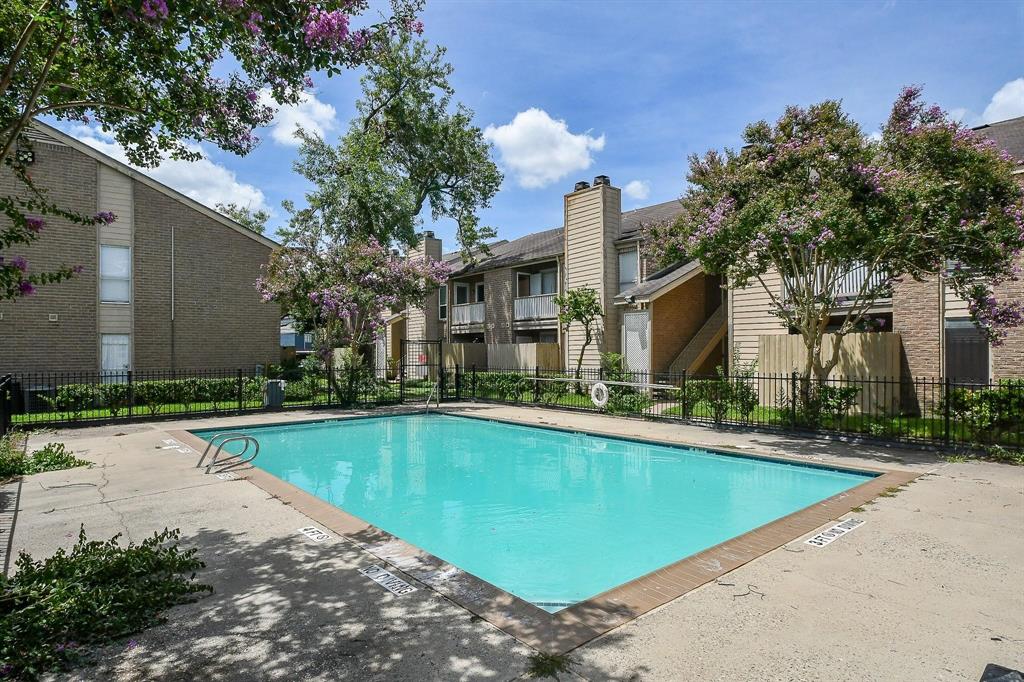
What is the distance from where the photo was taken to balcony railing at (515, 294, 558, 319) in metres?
25.6

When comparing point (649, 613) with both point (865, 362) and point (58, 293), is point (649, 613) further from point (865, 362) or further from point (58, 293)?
point (58, 293)

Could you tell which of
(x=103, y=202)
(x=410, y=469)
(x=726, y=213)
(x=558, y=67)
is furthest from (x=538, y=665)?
(x=103, y=202)

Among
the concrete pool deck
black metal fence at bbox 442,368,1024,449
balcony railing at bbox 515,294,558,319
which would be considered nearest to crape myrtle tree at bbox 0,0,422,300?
the concrete pool deck

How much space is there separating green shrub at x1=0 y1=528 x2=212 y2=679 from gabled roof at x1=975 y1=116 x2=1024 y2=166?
19.2m

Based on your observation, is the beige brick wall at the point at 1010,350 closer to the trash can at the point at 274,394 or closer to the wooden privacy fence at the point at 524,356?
the wooden privacy fence at the point at 524,356

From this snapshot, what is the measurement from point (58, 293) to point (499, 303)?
59.8 feet

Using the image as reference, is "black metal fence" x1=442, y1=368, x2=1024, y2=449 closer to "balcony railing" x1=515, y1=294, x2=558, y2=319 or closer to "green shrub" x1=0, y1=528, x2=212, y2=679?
"balcony railing" x1=515, y1=294, x2=558, y2=319

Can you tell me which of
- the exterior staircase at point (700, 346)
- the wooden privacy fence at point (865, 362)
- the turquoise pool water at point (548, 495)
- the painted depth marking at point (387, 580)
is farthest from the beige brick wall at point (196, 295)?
the painted depth marking at point (387, 580)

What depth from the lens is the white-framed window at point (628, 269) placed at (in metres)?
22.4

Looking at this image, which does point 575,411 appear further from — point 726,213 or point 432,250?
point 432,250

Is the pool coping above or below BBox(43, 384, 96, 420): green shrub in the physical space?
below

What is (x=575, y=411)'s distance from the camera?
18.5 meters

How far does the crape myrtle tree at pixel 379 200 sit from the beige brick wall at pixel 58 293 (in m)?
6.32

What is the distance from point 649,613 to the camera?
4.10 m
